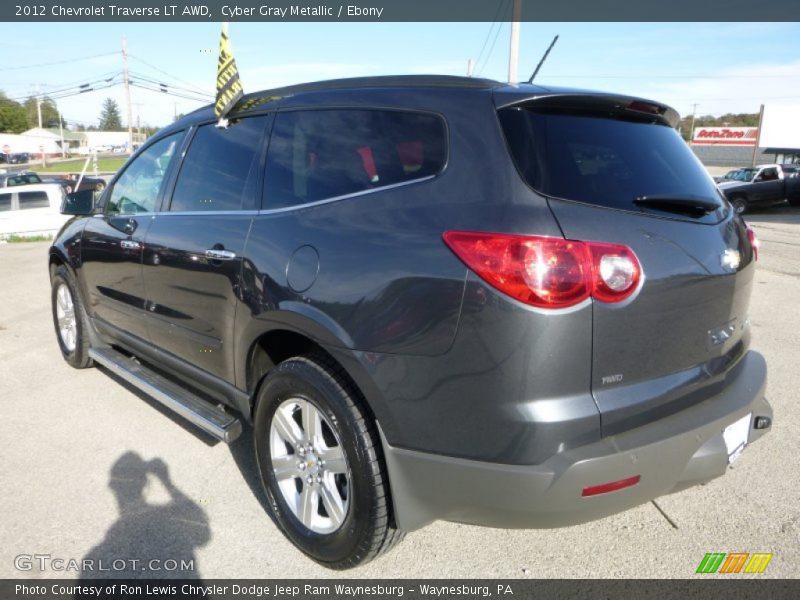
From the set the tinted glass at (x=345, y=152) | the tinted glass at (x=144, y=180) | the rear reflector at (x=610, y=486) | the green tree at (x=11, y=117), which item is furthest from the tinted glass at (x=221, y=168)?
the green tree at (x=11, y=117)

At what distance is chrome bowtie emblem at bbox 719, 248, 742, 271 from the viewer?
2296 mm

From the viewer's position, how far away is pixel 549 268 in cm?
186

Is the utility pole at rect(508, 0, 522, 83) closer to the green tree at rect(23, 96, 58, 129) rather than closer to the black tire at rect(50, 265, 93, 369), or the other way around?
the black tire at rect(50, 265, 93, 369)

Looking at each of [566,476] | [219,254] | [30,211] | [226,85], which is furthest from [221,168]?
[30,211]

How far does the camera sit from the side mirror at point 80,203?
4.30 metres

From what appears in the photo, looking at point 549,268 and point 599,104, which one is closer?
point 549,268

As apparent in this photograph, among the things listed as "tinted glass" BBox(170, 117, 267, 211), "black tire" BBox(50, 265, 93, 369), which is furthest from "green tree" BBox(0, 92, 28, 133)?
"tinted glass" BBox(170, 117, 267, 211)

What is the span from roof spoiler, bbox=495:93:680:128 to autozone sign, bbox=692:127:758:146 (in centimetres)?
6036

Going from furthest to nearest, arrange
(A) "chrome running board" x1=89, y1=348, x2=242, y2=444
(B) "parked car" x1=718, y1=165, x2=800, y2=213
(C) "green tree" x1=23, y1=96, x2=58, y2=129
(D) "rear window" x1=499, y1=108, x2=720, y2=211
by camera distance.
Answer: (C) "green tree" x1=23, y1=96, x2=58, y2=129 < (B) "parked car" x1=718, y1=165, x2=800, y2=213 < (A) "chrome running board" x1=89, y1=348, x2=242, y2=444 < (D) "rear window" x1=499, y1=108, x2=720, y2=211

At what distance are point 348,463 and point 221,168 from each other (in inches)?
67.3

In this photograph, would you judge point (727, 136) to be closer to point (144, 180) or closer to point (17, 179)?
point (17, 179)

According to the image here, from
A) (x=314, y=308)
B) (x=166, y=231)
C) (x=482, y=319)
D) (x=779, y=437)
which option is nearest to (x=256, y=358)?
(x=314, y=308)

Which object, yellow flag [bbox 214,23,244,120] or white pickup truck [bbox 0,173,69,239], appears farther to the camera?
white pickup truck [bbox 0,173,69,239]

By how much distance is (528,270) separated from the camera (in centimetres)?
187
